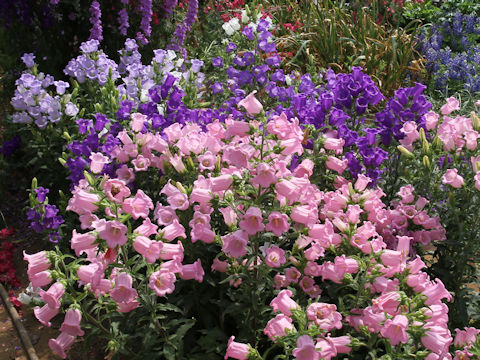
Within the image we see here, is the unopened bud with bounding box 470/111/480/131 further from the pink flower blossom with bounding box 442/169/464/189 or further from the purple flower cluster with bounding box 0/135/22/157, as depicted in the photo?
the purple flower cluster with bounding box 0/135/22/157

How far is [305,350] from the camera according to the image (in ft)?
6.52

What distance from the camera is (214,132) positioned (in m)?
3.04

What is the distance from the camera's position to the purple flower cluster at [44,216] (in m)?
3.45

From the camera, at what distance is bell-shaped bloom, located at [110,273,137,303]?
2.20 meters

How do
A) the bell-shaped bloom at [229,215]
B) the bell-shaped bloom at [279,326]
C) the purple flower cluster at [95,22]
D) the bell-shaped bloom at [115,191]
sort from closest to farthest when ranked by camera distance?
the bell-shaped bloom at [279,326] < the bell-shaped bloom at [115,191] < the bell-shaped bloom at [229,215] < the purple flower cluster at [95,22]

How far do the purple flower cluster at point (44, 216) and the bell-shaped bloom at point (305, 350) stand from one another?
6.95 feet

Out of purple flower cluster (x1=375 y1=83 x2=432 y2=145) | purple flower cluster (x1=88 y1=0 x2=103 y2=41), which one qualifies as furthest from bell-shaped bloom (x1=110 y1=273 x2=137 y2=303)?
purple flower cluster (x1=88 y1=0 x2=103 y2=41)

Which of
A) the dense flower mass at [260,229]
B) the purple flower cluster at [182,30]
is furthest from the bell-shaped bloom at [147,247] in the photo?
the purple flower cluster at [182,30]

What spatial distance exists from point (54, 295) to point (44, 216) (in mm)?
1431

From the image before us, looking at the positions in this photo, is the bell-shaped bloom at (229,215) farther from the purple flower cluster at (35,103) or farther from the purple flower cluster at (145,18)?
the purple flower cluster at (145,18)

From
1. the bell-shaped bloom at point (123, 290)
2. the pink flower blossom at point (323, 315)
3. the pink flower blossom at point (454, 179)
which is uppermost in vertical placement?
the pink flower blossom at point (454, 179)

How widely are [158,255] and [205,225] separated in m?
0.31

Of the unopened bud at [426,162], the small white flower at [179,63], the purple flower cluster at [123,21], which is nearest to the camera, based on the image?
the unopened bud at [426,162]

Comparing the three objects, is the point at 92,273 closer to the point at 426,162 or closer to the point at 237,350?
the point at 237,350
